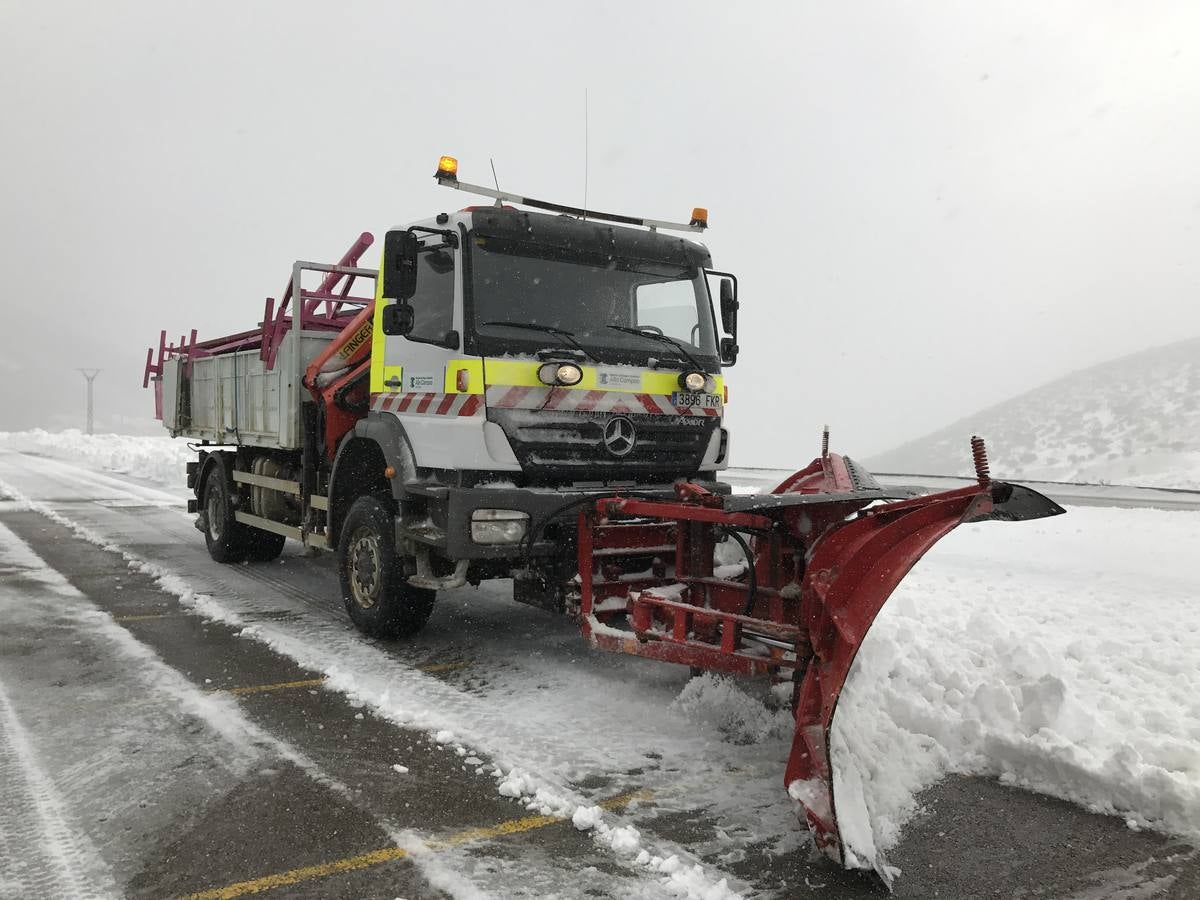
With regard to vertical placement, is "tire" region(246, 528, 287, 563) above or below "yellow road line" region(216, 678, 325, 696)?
above

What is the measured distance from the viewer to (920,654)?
4.88 meters

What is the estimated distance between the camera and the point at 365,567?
610 cm

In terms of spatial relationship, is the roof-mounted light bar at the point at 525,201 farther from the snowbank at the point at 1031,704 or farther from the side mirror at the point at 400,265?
the snowbank at the point at 1031,704

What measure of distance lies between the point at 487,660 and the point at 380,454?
154cm

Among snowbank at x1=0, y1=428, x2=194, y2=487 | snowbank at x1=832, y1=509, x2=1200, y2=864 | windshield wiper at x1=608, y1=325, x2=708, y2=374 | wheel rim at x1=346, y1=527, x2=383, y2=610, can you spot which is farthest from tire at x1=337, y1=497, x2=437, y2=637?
snowbank at x1=0, y1=428, x2=194, y2=487

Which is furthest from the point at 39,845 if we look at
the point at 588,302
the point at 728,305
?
the point at 728,305

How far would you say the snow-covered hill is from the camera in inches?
979

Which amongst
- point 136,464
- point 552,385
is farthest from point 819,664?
point 136,464

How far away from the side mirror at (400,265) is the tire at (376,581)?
146 centimetres

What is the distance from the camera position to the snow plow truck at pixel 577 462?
4152 mm

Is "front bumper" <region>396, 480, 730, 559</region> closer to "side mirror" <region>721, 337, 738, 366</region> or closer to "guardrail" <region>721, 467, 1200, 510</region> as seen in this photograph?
"side mirror" <region>721, 337, 738, 366</region>

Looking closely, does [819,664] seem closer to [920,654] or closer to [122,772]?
[920,654]

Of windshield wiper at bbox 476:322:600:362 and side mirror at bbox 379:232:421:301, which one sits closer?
side mirror at bbox 379:232:421:301

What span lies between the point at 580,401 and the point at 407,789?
2.48m
